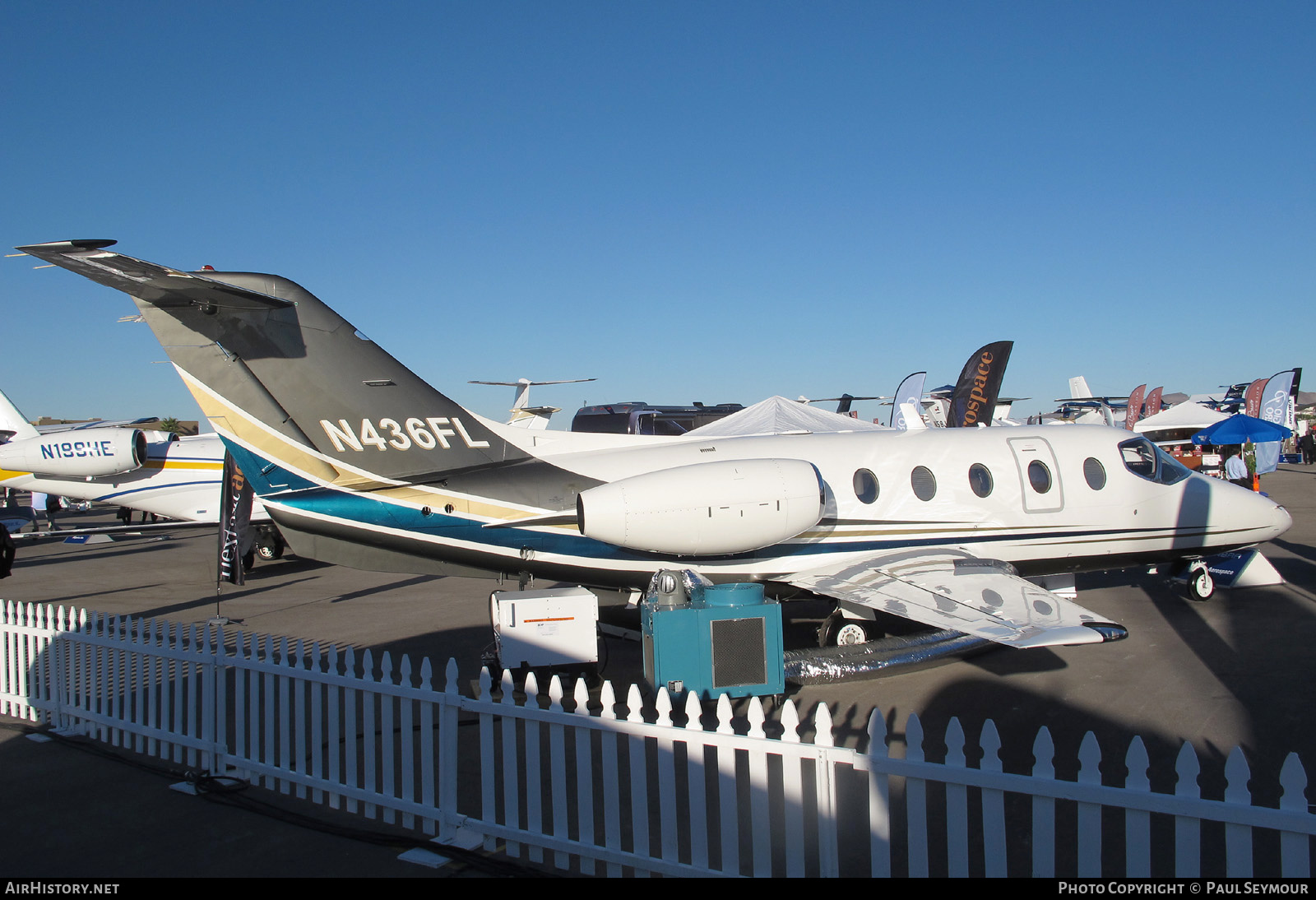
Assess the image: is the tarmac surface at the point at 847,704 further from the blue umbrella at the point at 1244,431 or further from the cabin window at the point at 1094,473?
the blue umbrella at the point at 1244,431

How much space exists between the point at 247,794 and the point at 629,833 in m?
2.69

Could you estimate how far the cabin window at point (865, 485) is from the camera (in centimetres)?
949

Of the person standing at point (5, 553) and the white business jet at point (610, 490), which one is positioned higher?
the white business jet at point (610, 490)

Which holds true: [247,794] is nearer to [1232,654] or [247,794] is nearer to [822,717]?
[822,717]

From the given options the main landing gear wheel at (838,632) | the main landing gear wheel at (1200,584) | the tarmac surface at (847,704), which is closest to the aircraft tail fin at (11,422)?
the tarmac surface at (847,704)

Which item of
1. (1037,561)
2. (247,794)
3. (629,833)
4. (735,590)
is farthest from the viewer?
(1037,561)

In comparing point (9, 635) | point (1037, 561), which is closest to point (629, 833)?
point (9, 635)

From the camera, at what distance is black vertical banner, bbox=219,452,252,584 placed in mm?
11164

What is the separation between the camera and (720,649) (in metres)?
6.26

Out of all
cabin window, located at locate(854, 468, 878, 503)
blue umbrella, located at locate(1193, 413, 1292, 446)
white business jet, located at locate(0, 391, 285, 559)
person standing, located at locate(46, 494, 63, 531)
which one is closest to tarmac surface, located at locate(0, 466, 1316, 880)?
cabin window, located at locate(854, 468, 878, 503)

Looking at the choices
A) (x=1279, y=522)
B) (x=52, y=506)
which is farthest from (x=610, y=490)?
(x=52, y=506)

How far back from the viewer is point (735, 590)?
21.2 ft

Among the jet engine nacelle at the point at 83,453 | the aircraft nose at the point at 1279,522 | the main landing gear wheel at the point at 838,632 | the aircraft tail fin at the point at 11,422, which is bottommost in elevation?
the main landing gear wheel at the point at 838,632

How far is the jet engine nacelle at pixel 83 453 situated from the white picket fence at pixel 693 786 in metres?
14.0
